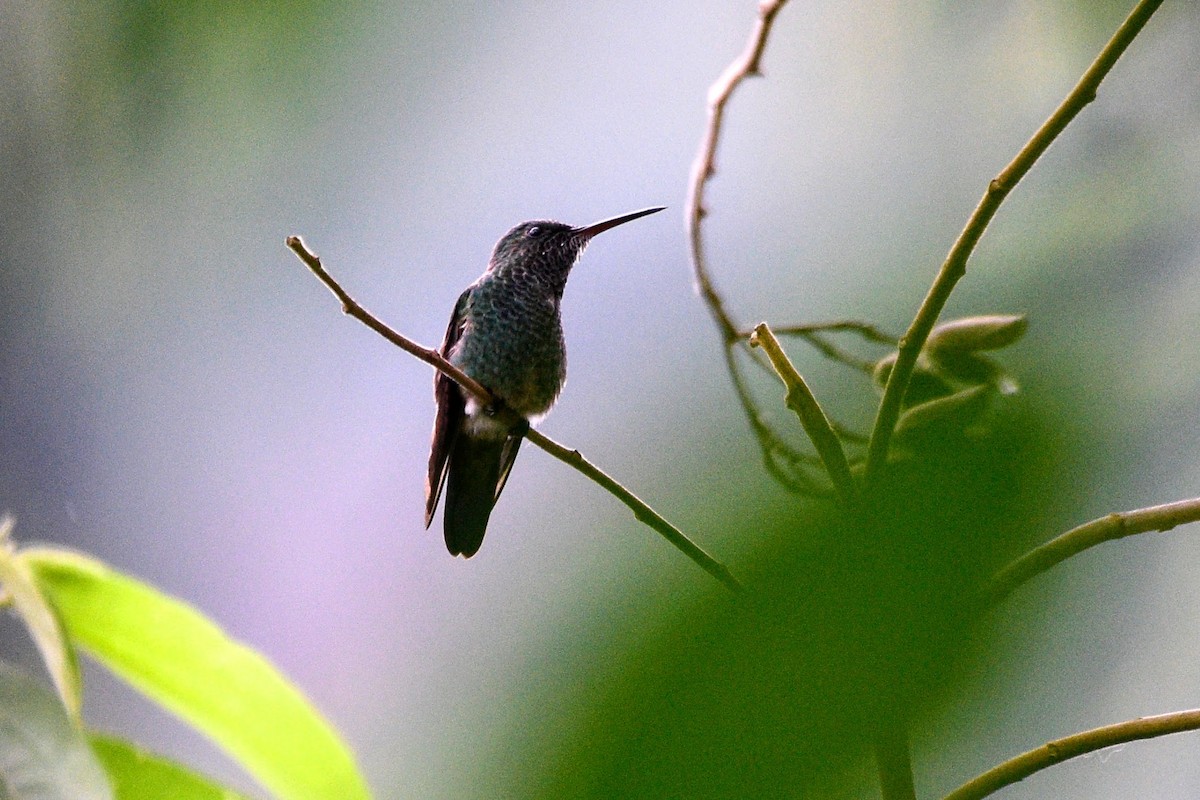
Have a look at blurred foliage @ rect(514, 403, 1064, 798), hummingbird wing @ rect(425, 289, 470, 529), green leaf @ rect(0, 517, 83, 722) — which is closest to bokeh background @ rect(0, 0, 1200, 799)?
blurred foliage @ rect(514, 403, 1064, 798)

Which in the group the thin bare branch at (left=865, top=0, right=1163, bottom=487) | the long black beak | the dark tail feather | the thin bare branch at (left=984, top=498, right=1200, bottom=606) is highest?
the long black beak

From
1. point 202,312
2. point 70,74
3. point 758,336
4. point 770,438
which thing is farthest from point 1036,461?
point 202,312

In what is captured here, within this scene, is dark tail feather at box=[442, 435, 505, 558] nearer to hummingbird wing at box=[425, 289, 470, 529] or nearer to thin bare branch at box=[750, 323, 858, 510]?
hummingbird wing at box=[425, 289, 470, 529]

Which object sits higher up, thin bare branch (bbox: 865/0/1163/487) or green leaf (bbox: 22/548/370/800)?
thin bare branch (bbox: 865/0/1163/487)

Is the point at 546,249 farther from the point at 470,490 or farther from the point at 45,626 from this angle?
the point at 45,626

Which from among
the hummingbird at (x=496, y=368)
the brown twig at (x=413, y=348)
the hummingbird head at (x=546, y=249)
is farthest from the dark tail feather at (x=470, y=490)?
the brown twig at (x=413, y=348)

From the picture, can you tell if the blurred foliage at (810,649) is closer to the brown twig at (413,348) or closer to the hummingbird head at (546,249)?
the brown twig at (413,348)
